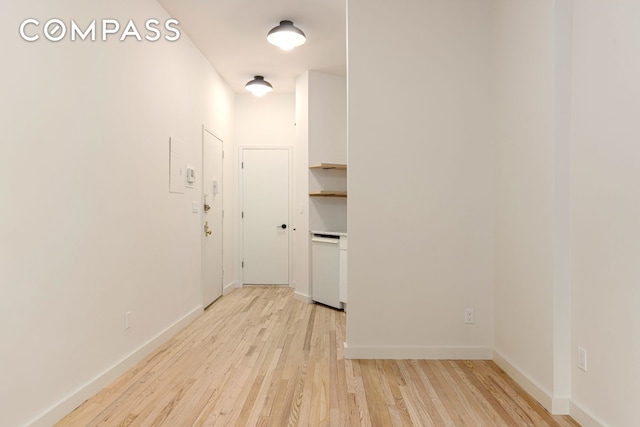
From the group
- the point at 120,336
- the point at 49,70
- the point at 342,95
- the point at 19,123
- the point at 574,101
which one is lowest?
the point at 120,336

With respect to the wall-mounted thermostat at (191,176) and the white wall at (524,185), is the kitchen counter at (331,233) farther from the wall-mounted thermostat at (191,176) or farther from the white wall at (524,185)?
the white wall at (524,185)

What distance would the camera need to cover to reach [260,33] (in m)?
3.98

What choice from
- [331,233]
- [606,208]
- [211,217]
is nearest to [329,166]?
[331,233]

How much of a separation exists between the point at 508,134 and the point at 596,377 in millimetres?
1586

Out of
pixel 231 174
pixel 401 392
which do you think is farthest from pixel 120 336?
pixel 231 174

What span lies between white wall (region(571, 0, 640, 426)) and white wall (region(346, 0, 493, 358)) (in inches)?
35.5

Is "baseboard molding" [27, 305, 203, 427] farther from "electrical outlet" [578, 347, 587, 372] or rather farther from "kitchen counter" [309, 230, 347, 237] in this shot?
"electrical outlet" [578, 347, 587, 372]

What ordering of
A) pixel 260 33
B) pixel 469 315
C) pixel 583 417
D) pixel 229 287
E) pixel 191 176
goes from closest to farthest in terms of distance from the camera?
pixel 583 417 → pixel 469 315 → pixel 260 33 → pixel 191 176 → pixel 229 287

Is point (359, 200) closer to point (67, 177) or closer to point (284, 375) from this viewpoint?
point (284, 375)

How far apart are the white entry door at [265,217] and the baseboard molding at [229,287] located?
0.16 meters

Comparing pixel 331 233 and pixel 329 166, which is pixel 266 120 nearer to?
pixel 329 166

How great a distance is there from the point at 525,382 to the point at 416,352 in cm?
79

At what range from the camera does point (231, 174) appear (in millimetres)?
5836

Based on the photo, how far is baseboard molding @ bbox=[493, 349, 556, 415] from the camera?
2.15 m
